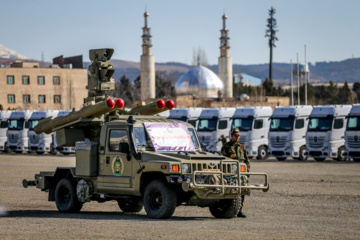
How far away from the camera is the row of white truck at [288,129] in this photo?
42.0 m

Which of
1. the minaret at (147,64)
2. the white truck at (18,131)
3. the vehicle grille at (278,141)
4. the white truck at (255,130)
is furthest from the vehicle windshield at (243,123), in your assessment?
the minaret at (147,64)

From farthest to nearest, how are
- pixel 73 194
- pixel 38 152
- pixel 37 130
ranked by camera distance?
pixel 38 152 → pixel 37 130 → pixel 73 194

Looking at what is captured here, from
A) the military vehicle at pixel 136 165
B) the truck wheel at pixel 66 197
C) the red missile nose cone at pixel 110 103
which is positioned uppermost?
the red missile nose cone at pixel 110 103

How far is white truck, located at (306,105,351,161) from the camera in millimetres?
42062

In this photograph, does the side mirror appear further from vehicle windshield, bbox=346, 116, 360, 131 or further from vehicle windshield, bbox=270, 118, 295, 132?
vehicle windshield, bbox=270, 118, 295, 132

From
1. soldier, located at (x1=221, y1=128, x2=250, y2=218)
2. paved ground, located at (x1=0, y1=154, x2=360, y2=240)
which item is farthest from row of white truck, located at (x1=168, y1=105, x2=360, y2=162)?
soldier, located at (x1=221, y1=128, x2=250, y2=218)

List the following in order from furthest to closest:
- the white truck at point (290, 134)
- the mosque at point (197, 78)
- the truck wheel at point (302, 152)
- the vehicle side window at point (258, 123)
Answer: the mosque at point (197, 78) < the vehicle side window at point (258, 123) < the truck wheel at point (302, 152) < the white truck at point (290, 134)

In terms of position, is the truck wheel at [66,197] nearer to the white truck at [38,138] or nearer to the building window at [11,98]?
the white truck at [38,138]

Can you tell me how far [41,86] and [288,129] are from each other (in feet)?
265

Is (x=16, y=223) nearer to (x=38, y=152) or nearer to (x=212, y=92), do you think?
(x=38, y=152)

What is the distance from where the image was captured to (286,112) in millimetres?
44250

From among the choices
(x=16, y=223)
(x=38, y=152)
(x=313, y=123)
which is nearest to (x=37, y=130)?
(x=16, y=223)

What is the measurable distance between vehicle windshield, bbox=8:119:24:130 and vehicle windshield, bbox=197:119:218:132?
14424 millimetres

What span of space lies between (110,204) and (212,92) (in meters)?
96.4
